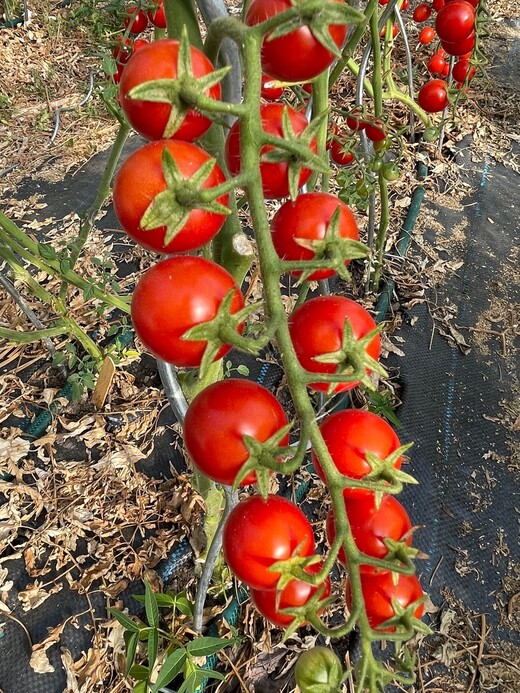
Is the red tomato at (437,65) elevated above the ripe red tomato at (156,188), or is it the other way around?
the ripe red tomato at (156,188)

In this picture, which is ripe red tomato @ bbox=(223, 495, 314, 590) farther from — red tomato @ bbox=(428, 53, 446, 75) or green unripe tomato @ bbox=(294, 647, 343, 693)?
red tomato @ bbox=(428, 53, 446, 75)

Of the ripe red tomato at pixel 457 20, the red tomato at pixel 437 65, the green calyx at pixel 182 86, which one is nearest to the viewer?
the green calyx at pixel 182 86

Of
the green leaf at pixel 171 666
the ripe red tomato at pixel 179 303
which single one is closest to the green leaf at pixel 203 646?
the green leaf at pixel 171 666

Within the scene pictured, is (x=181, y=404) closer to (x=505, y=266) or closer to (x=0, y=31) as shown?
(x=505, y=266)

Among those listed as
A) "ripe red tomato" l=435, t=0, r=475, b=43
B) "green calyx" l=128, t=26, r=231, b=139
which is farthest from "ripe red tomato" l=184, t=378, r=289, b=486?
"ripe red tomato" l=435, t=0, r=475, b=43

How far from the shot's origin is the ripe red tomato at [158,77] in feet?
1.54

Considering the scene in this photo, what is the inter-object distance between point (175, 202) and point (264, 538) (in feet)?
1.05

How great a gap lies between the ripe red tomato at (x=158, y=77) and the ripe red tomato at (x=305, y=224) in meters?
0.12

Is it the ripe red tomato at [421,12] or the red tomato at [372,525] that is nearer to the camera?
the red tomato at [372,525]

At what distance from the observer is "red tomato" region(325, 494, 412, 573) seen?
0.54 meters

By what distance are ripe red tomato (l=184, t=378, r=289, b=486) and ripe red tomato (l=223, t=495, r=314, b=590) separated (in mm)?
37

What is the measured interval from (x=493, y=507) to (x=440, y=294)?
86 centimetres

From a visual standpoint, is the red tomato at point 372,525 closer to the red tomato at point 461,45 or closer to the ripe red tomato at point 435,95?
the red tomato at point 461,45

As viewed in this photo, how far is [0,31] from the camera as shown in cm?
380
